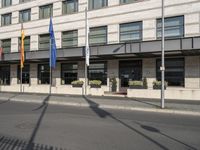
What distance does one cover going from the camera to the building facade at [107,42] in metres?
24.1

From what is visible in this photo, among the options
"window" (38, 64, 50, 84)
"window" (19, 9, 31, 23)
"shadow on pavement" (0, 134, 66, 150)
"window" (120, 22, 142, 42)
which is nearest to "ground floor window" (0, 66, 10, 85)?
"window" (38, 64, 50, 84)

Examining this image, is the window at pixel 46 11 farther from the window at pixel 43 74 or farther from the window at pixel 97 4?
the window at pixel 43 74

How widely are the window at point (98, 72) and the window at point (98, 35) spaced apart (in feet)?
7.66

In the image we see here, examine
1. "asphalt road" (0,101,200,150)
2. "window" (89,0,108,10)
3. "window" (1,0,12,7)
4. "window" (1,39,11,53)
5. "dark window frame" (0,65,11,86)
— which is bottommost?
"asphalt road" (0,101,200,150)

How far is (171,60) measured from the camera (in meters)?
25.2

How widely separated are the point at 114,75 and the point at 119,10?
652cm

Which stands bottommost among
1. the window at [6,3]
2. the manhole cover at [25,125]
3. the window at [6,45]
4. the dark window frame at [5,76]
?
the manhole cover at [25,125]

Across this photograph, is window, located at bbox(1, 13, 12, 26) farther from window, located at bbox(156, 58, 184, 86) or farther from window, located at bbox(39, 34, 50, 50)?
window, located at bbox(156, 58, 184, 86)

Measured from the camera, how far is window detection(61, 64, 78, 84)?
101ft

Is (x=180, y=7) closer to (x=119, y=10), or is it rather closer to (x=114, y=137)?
(x=119, y=10)

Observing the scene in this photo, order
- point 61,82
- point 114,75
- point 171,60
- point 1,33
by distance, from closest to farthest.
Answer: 1. point 171,60
2. point 114,75
3. point 61,82
4. point 1,33

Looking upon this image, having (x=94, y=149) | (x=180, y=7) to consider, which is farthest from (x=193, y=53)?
(x=94, y=149)

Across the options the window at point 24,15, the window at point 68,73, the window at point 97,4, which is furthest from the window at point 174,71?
the window at point 24,15

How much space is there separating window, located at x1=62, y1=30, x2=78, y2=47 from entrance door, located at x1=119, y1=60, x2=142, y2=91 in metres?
6.23
